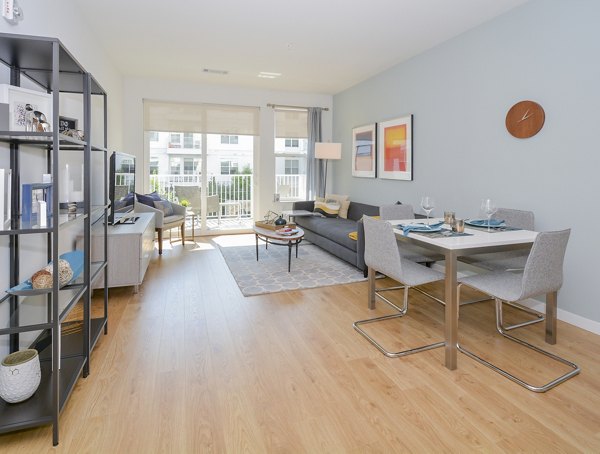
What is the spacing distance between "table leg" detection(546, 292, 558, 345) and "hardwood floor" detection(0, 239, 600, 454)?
74mm

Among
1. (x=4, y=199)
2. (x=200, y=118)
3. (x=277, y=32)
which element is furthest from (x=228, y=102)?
(x=4, y=199)

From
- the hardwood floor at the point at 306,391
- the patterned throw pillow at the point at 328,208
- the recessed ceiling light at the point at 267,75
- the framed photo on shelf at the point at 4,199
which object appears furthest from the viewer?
the patterned throw pillow at the point at 328,208

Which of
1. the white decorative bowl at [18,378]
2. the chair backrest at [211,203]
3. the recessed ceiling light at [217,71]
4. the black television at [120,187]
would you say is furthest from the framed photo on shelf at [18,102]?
the chair backrest at [211,203]

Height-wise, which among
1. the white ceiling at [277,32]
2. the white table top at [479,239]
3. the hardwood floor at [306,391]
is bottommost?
the hardwood floor at [306,391]

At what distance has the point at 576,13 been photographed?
2.82 meters

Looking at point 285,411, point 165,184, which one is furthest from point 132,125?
point 285,411

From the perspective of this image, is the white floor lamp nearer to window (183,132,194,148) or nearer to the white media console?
window (183,132,194,148)

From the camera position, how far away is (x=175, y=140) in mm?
6645

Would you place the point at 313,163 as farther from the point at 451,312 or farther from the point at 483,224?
the point at 451,312

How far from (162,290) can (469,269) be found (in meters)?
3.23

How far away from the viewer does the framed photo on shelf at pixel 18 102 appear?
1.64 meters

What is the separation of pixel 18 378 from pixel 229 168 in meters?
5.80

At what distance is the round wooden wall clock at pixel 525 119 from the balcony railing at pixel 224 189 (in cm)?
479

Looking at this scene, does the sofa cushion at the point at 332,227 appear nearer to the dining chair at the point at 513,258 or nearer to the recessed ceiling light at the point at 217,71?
the dining chair at the point at 513,258
